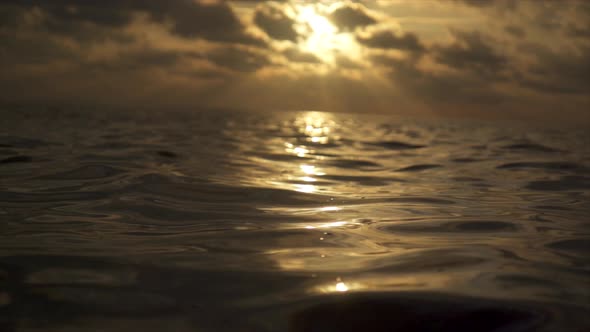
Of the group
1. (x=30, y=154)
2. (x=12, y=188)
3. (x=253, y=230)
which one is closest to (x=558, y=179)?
(x=253, y=230)

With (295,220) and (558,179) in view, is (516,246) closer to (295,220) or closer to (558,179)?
(295,220)

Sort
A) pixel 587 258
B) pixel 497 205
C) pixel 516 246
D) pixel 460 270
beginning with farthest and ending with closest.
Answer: pixel 497 205 → pixel 516 246 → pixel 587 258 → pixel 460 270

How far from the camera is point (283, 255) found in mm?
3289

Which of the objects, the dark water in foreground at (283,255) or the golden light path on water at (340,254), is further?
the golden light path on water at (340,254)

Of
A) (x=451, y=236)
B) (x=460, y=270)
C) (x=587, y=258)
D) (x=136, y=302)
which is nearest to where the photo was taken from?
(x=136, y=302)

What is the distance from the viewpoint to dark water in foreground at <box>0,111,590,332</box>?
2275 millimetres

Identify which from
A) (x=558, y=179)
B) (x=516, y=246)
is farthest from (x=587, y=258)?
(x=558, y=179)

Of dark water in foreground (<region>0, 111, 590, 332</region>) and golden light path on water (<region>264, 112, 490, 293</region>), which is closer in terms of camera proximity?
dark water in foreground (<region>0, 111, 590, 332</region>)

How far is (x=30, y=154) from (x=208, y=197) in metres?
5.25

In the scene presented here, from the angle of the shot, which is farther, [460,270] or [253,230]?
[253,230]

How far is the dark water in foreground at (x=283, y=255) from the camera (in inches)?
89.6

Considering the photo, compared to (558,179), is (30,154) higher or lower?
higher

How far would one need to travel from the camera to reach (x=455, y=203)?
571 centimetres

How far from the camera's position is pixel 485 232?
13.5 ft
